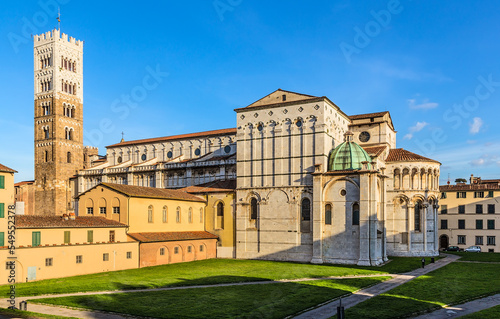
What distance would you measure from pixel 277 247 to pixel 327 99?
1749 centimetres

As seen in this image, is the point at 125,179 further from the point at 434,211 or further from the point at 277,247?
the point at 434,211

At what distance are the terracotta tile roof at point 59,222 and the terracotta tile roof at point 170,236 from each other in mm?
2240

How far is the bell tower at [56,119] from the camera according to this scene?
83812mm

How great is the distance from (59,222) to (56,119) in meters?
51.0

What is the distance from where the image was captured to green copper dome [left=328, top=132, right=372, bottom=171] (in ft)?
158

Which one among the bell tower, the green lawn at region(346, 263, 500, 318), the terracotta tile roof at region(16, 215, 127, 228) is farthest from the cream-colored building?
the bell tower

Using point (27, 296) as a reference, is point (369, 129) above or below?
above

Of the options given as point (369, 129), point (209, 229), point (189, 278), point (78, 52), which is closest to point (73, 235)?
point (189, 278)

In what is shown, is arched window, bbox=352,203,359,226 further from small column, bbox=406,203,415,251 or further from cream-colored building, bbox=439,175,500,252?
cream-colored building, bbox=439,175,500,252

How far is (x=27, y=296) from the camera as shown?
91.8 feet

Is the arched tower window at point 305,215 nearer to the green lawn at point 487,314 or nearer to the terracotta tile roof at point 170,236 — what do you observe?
the terracotta tile roof at point 170,236

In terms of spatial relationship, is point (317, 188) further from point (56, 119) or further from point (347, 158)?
point (56, 119)

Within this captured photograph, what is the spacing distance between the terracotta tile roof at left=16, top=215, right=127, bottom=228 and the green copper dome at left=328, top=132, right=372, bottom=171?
75.3ft

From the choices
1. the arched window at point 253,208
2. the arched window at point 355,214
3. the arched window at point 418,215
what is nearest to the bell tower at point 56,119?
the arched window at point 253,208
